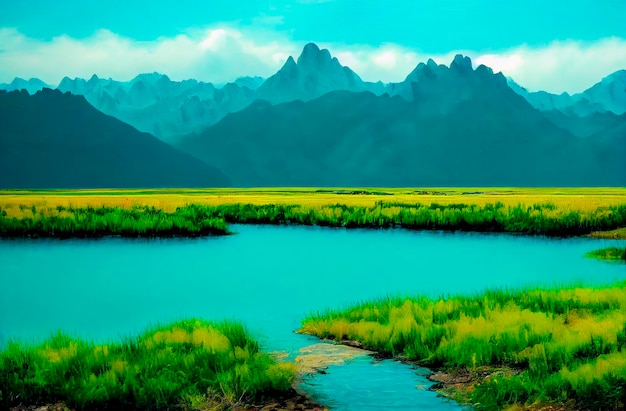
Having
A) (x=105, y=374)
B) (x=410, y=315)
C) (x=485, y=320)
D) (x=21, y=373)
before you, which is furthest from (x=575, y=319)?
(x=21, y=373)

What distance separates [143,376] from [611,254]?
1101 inches

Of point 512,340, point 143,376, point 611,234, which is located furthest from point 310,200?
point 143,376

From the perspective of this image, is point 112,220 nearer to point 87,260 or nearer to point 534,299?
point 87,260

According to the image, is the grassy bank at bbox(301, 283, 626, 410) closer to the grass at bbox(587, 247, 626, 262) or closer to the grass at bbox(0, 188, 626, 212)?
the grass at bbox(587, 247, 626, 262)

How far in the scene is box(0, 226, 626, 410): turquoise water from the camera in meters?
13.8

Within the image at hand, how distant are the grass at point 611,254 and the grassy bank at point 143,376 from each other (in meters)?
24.6

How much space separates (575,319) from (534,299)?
7.68 ft

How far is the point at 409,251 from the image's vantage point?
125ft

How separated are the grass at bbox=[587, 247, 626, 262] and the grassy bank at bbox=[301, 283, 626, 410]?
49.5ft

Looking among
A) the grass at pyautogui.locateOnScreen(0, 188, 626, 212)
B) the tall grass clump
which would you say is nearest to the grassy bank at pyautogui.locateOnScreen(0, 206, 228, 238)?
the grass at pyautogui.locateOnScreen(0, 188, 626, 212)

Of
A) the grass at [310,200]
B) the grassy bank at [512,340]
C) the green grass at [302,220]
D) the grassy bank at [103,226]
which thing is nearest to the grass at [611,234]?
the green grass at [302,220]

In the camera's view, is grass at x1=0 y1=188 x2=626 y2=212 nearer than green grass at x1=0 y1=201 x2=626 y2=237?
No

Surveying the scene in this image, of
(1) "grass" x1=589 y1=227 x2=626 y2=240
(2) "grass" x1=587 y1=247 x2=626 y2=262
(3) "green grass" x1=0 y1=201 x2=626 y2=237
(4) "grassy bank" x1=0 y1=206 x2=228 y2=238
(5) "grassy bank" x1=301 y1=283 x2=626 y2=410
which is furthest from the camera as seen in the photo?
(3) "green grass" x1=0 y1=201 x2=626 y2=237

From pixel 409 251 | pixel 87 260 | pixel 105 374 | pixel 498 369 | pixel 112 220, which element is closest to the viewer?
pixel 105 374
